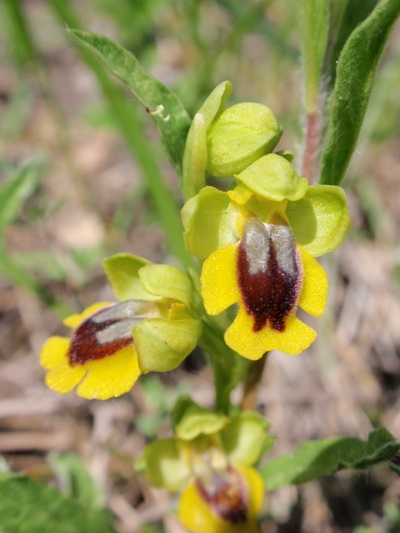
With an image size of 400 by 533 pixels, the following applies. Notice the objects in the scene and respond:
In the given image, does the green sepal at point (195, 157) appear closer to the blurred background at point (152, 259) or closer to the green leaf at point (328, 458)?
the green leaf at point (328, 458)

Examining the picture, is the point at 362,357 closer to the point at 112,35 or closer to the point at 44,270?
the point at 44,270

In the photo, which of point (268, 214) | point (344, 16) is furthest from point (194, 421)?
point (344, 16)

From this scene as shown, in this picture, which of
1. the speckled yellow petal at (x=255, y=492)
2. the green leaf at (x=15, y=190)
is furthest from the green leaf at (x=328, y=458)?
the green leaf at (x=15, y=190)

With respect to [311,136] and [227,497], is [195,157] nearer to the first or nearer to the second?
[311,136]

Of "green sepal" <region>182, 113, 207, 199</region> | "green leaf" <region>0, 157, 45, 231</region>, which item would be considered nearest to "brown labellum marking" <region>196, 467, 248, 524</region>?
"green sepal" <region>182, 113, 207, 199</region>

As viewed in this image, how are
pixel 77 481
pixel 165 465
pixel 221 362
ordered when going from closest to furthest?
pixel 221 362
pixel 165 465
pixel 77 481

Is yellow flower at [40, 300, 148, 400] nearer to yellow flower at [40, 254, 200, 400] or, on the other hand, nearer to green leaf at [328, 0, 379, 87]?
yellow flower at [40, 254, 200, 400]

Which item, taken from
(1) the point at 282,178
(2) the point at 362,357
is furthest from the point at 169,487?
(2) the point at 362,357
